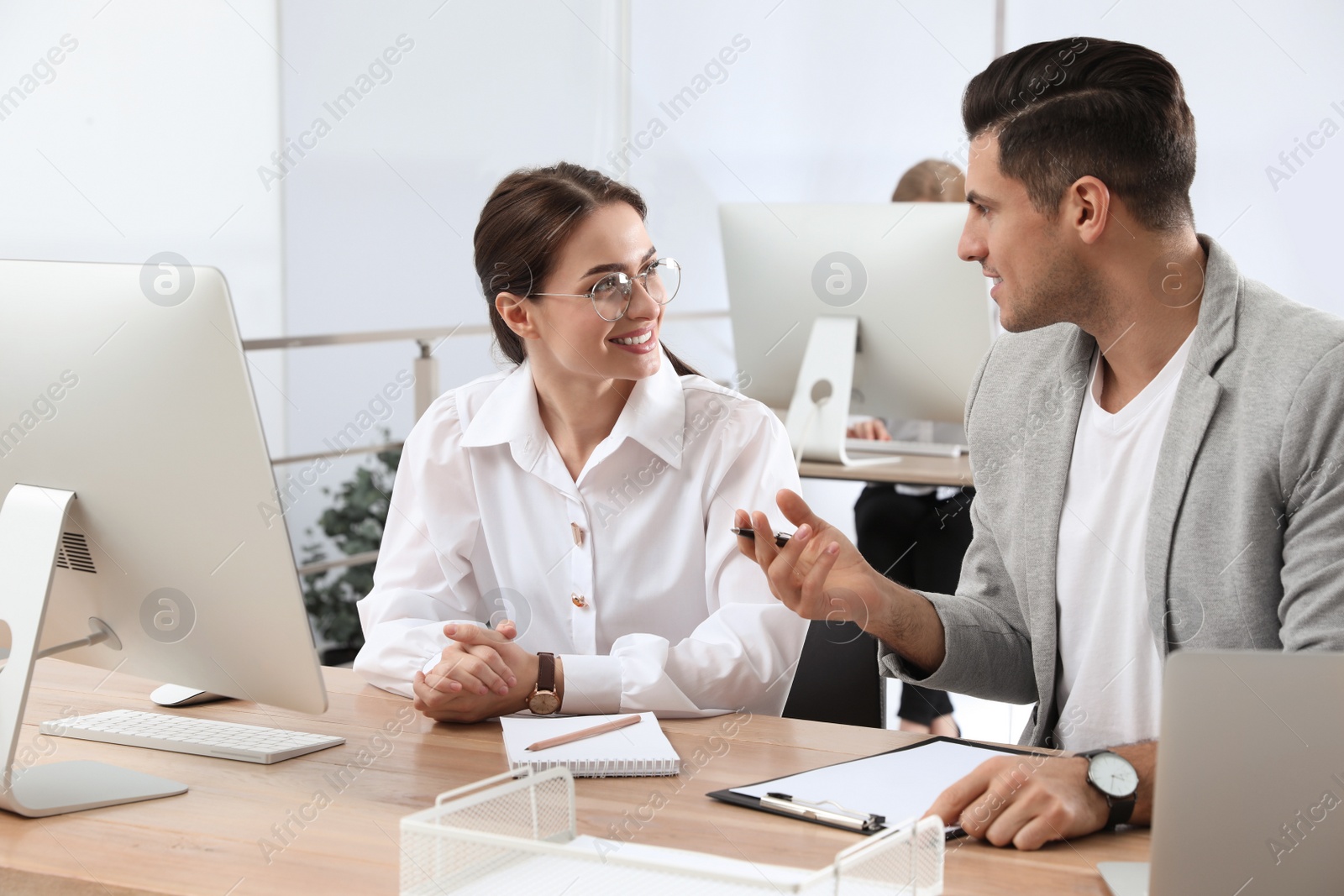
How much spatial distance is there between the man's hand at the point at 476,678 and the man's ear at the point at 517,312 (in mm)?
615

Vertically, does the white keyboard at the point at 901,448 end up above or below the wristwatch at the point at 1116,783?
above

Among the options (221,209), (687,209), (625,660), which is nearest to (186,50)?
(221,209)

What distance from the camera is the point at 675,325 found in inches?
213

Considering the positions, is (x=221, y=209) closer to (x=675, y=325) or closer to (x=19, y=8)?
(x=19, y=8)

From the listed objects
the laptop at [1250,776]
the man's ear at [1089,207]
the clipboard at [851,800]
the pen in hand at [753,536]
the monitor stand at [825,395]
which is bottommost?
the clipboard at [851,800]

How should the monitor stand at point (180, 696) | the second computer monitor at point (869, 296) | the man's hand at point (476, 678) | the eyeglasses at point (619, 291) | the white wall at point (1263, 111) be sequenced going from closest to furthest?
the man's hand at point (476, 678) < the monitor stand at point (180, 696) < the eyeglasses at point (619, 291) < the second computer monitor at point (869, 296) < the white wall at point (1263, 111)

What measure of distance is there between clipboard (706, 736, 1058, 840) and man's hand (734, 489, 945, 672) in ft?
0.52

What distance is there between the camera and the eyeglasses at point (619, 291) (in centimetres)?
182

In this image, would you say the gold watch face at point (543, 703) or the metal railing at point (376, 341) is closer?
the gold watch face at point (543, 703)

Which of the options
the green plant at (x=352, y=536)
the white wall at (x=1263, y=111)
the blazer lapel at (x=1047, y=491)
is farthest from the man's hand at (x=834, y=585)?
the white wall at (x=1263, y=111)

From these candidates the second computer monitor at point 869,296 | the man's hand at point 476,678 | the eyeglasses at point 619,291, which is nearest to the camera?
the man's hand at point 476,678

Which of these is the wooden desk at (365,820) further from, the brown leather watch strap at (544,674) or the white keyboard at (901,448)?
the white keyboard at (901,448)

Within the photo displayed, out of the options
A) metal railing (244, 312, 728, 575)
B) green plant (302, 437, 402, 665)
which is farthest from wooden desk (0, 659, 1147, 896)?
green plant (302, 437, 402, 665)

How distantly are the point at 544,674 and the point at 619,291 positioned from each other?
0.64 metres
